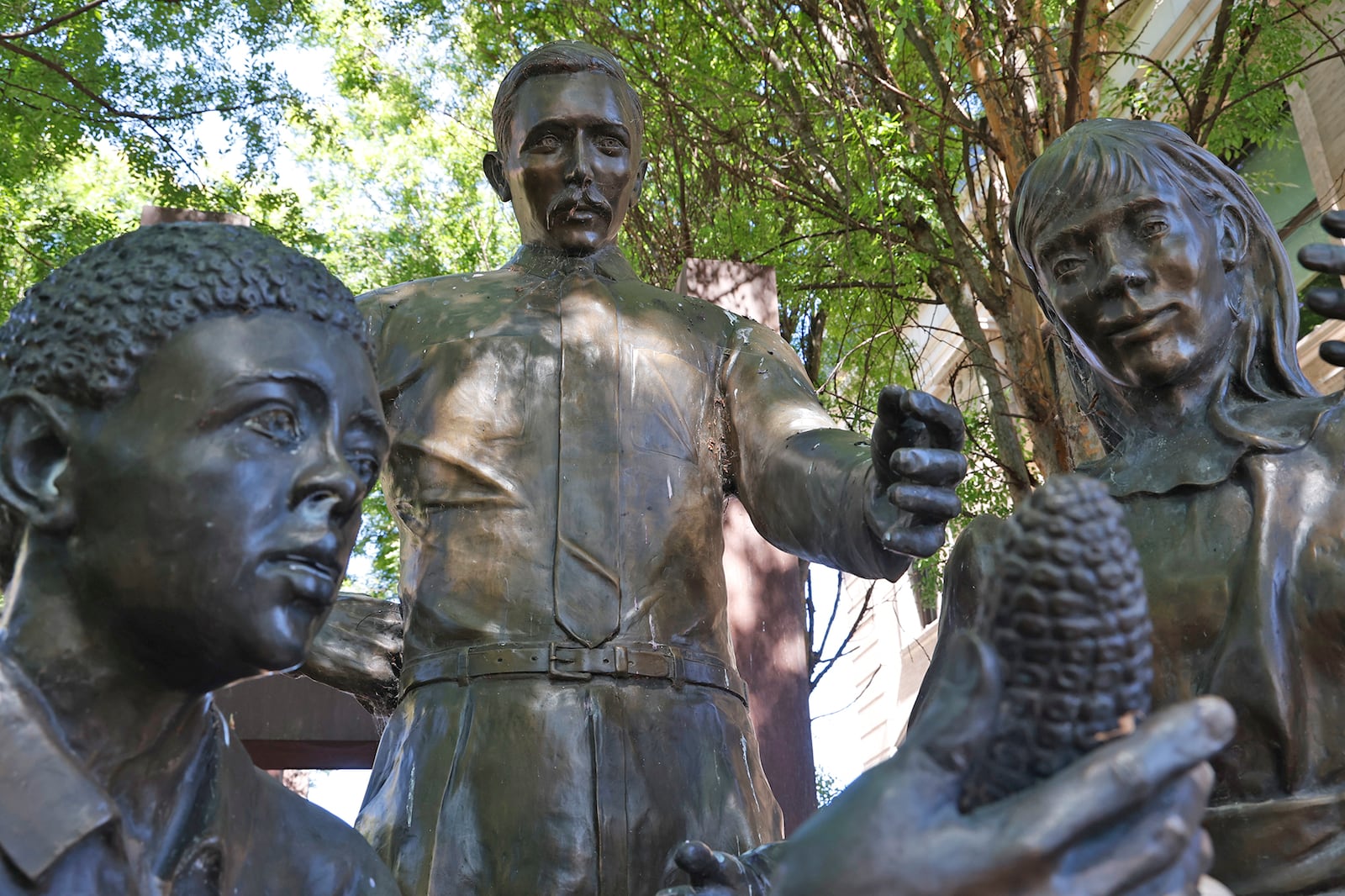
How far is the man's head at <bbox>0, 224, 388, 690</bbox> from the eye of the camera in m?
1.87

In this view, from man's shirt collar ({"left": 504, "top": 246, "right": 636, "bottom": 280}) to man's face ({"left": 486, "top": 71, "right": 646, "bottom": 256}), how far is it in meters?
0.03

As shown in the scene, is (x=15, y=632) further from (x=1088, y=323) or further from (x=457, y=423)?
(x=1088, y=323)

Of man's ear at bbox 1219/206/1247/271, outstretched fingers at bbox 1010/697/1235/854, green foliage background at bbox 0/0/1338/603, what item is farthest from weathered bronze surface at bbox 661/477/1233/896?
green foliage background at bbox 0/0/1338/603

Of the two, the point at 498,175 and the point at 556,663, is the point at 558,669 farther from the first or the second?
the point at 498,175

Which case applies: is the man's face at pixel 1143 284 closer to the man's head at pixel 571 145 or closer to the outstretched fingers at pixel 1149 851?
the man's head at pixel 571 145

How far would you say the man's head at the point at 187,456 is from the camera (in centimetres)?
187

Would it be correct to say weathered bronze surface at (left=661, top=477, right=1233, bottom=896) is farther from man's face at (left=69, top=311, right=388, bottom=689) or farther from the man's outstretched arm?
the man's outstretched arm

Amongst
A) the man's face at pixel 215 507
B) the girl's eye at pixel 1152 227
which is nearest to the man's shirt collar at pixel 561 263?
the girl's eye at pixel 1152 227

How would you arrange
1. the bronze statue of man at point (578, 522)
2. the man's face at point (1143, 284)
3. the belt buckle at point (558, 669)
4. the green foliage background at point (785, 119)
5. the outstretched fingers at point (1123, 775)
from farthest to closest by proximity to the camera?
the green foliage background at point (785, 119)
the belt buckle at point (558, 669)
the bronze statue of man at point (578, 522)
the man's face at point (1143, 284)
the outstretched fingers at point (1123, 775)

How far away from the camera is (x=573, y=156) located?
3678mm

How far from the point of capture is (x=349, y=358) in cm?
207

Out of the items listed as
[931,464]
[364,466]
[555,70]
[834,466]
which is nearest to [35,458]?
[364,466]

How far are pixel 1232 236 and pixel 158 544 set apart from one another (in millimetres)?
2057

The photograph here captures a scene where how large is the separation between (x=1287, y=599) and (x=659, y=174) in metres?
7.92
